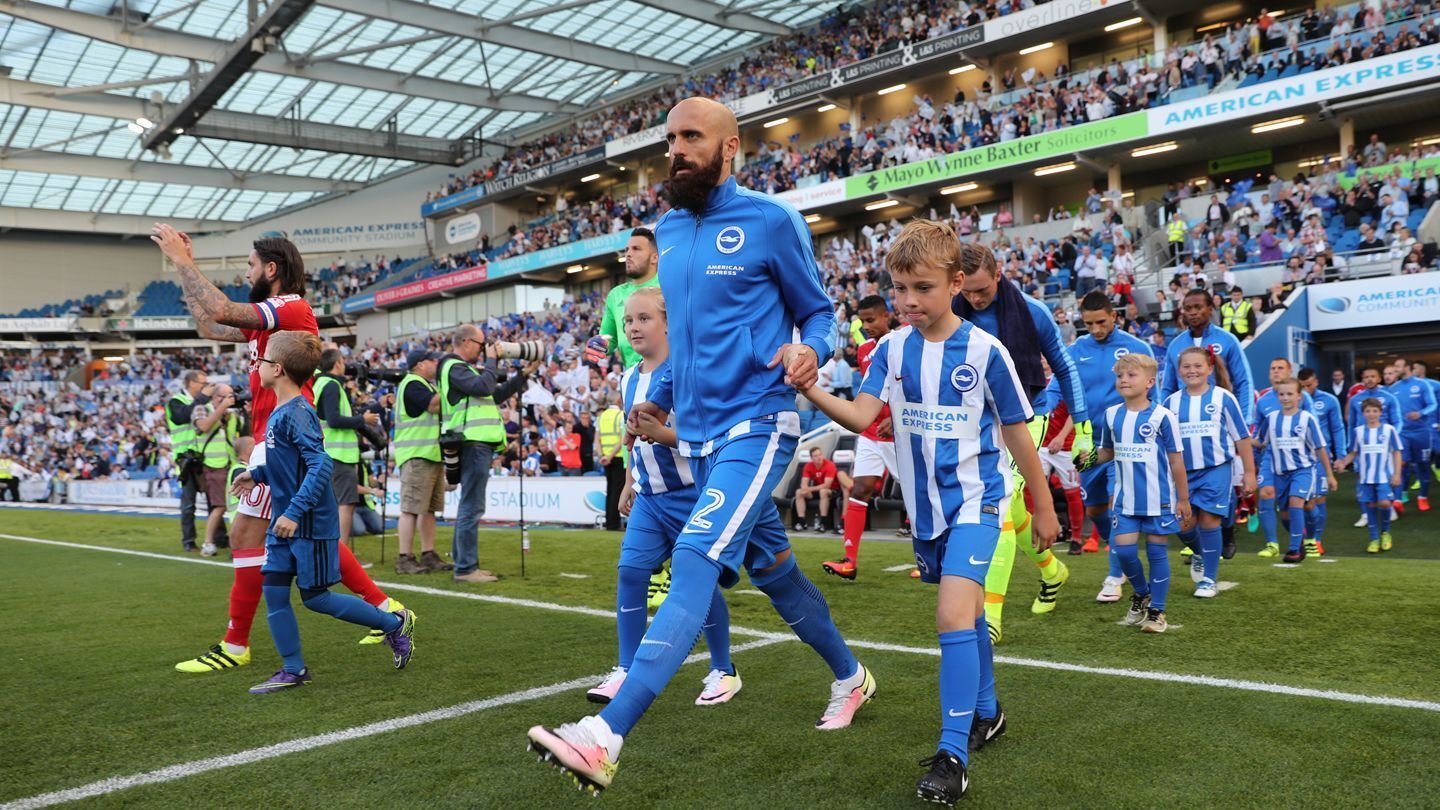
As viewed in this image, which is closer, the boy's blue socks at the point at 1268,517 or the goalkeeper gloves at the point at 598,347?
the goalkeeper gloves at the point at 598,347

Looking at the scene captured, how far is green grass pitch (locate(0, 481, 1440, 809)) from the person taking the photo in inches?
117

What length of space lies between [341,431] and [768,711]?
6867 millimetres

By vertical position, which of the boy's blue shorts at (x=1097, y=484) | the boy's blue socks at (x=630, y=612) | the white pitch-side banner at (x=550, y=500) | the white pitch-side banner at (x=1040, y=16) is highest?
the white pitch-side banner at (x=1040, y=16)

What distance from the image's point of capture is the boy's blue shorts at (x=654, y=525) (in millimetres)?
3803

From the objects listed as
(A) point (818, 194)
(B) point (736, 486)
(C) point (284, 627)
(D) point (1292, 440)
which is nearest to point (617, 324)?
(C) point (284, 627)

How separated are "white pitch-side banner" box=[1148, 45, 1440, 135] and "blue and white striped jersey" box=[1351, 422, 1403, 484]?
15299mm

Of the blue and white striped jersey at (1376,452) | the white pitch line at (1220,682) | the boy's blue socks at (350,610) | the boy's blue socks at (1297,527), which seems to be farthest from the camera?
the blue and white striped jersey at (1376,452)

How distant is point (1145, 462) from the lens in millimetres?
5590

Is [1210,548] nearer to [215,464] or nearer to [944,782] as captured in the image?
[944,782]

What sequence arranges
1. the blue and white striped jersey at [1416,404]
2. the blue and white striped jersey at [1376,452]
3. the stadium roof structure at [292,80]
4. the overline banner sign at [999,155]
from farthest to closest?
1. the stadium roof structure at [292,80]
2. the overline banner sign at [999,155]
3. the blue and white striped jersey at [1416,404]
4. the blue and white striped jersey at [1376,452]

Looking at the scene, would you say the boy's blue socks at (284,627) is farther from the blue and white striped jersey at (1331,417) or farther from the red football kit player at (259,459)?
the blue and white striped jersey at (1331,417)

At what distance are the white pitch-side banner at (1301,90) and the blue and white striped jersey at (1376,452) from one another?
15.3m

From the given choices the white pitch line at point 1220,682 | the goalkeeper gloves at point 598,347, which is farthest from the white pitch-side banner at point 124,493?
the white pitch line at point 1220,682

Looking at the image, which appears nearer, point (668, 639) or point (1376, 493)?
point (668, 639)
